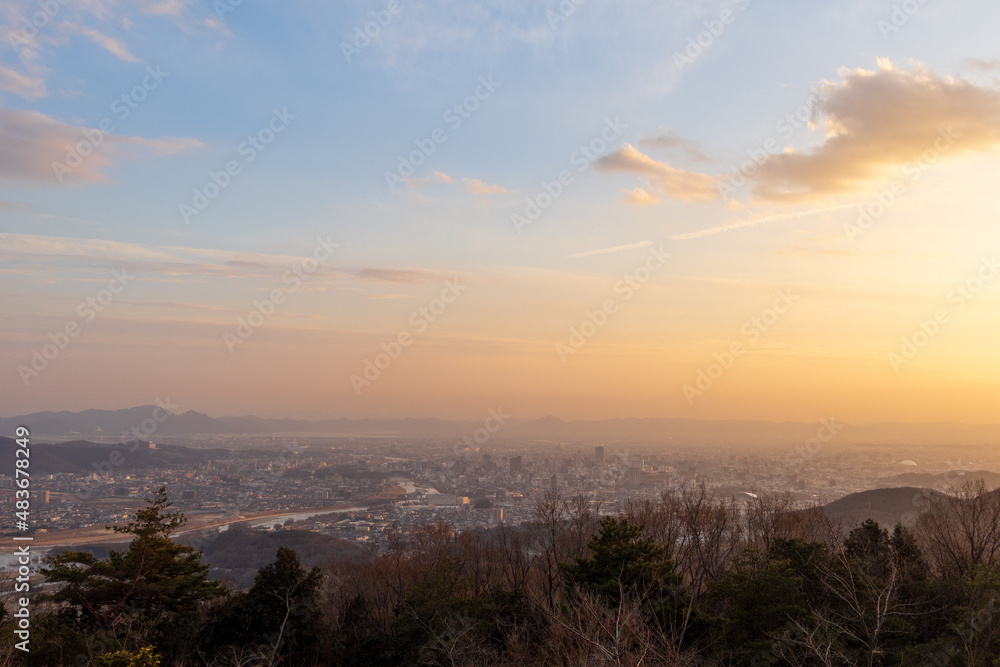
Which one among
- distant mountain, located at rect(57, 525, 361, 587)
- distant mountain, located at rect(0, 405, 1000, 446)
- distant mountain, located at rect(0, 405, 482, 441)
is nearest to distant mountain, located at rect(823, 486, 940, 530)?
distant mountain, located at rect(57, 525, 361, 587)

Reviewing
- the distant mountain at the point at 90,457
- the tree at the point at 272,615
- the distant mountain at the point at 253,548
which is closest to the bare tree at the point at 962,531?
the tree at the point at 272,615

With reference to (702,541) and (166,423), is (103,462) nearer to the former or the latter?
(702,541)

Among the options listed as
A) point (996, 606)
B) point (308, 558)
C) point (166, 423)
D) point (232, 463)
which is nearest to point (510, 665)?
point (996, 606)

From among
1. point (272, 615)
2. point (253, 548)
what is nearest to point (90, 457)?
point (253, 548)

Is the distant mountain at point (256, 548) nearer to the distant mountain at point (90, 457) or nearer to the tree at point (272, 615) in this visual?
the tree at point (272, 615)

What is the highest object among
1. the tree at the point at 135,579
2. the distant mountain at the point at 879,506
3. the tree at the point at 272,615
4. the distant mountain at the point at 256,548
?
the tree at the point at 135,579

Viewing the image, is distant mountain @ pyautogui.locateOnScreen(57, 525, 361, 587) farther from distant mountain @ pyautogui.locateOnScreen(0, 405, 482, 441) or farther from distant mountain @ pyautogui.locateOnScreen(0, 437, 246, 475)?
distant mountain @ pyautogui.locateOnScreen(0, 405, 482, 441)
